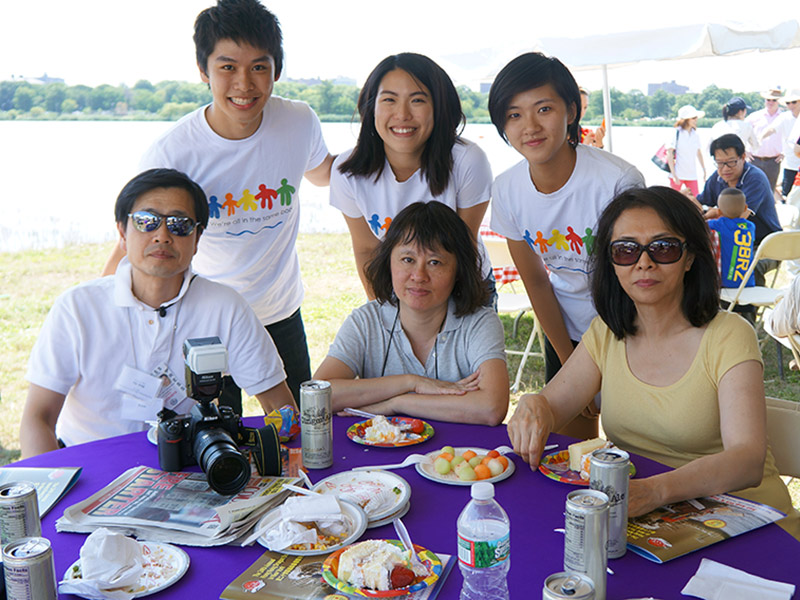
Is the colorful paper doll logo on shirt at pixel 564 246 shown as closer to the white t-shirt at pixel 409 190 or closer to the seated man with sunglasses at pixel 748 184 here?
the white t-shirt at pixel 409 190

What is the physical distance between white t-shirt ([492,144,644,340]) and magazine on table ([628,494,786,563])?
1.16 m

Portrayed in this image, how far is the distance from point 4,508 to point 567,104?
6.96 ft

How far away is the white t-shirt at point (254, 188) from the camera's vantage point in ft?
9.39

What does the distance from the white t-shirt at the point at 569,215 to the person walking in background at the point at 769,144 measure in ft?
28.4

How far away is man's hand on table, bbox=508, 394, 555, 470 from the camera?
1.84m

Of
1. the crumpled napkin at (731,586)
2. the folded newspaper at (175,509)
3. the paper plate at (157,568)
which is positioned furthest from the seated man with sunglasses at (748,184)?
the paper plate at (157,568)

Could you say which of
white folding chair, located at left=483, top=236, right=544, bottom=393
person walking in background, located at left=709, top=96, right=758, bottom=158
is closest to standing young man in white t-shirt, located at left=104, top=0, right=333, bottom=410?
white folding chair, located at left=483, top=236, right=544, bottom=393

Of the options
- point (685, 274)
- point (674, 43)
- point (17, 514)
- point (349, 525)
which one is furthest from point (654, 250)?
point (674, 43)

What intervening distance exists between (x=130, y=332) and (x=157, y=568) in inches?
43.4

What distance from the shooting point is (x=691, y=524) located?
1530 millimetres

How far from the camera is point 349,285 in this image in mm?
8500

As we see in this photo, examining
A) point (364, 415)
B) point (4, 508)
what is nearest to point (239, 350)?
point (364, 415)

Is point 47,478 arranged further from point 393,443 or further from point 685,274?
point 685,274

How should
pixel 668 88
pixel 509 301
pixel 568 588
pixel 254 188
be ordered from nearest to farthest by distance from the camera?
pixel 568 588
pixel 254 188
pixel 509 301
pixel 668 88
